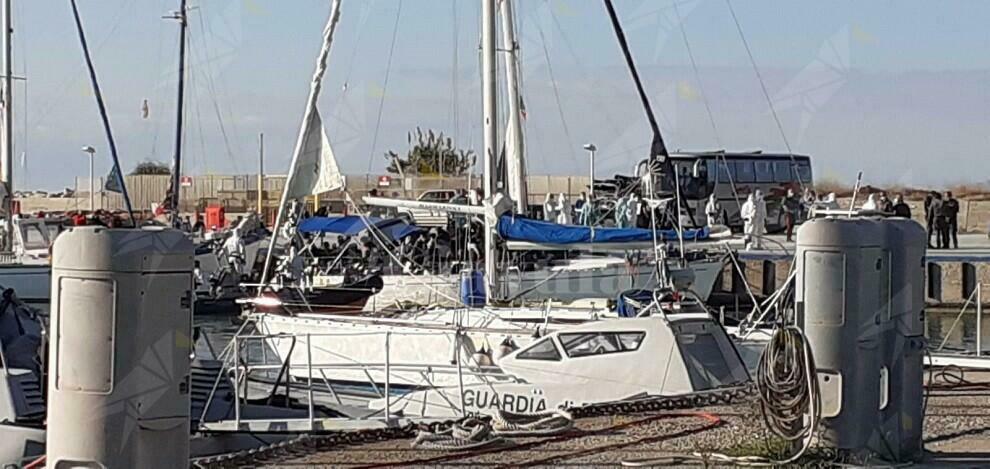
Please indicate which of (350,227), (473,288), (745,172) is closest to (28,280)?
(350,227)

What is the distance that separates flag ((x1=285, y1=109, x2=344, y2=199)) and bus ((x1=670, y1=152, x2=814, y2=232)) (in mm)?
26591

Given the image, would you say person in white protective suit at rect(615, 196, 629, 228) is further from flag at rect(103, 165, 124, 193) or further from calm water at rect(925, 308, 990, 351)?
flag at rect(103, 165, 124, 193)

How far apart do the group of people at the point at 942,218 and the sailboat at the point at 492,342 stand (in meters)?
21.2

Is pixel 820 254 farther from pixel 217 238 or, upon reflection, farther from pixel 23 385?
pixel 217 238

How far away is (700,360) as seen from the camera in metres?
18.0

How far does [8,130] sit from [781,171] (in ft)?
99.7

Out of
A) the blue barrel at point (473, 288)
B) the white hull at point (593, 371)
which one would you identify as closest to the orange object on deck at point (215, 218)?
the blue barrel at point (473, 288)

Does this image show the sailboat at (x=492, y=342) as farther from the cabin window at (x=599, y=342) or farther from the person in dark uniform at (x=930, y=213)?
Answer: the person in dark uniform at (x=930, y=213)

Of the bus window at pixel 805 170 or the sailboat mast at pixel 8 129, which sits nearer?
the sailboat mast at pixel 8 129

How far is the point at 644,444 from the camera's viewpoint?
1098 centimetres

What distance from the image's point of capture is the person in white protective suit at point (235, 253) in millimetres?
44691

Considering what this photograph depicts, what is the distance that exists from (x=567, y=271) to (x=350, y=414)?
15799 mm

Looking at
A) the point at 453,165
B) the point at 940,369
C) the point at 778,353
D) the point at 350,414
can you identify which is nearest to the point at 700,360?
the point at 940,369

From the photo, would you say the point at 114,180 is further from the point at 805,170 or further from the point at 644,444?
the point at 644,444
